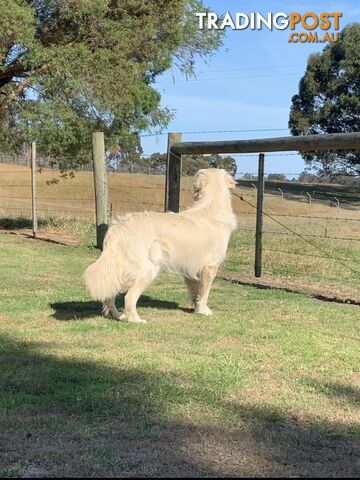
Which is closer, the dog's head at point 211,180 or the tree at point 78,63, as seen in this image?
the dog's head at point 211,180

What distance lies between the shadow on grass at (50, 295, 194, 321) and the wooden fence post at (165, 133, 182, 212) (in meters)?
2.88

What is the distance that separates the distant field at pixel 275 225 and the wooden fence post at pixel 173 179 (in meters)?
1.27

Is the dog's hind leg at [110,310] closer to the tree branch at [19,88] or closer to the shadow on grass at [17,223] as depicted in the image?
the tree branch at [19,88]

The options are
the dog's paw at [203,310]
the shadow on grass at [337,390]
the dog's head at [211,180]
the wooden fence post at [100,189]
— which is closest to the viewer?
the shadow on grass at [337,390]

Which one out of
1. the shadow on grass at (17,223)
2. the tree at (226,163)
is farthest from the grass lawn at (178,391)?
the shadow on grass at (17,223)

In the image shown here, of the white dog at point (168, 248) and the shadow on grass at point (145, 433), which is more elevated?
the white dog at point (168, 248)

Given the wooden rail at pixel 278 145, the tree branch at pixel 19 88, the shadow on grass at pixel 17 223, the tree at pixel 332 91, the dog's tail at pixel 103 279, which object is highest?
the tree at pixel 332 91

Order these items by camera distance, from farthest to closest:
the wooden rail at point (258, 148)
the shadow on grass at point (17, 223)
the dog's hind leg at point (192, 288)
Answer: the shadow on grass at point (17, 223) → the wooden rail at point (258, 148) → the dog's hind leg at point (192, 288)

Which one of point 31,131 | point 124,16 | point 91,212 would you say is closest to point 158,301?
point 31,131

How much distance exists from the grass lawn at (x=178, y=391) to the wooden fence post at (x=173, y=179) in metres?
3.41

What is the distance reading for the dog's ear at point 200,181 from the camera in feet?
23.7

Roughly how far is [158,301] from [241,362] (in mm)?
2840

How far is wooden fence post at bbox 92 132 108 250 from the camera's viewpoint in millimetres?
11695

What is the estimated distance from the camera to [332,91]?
1820 inches
